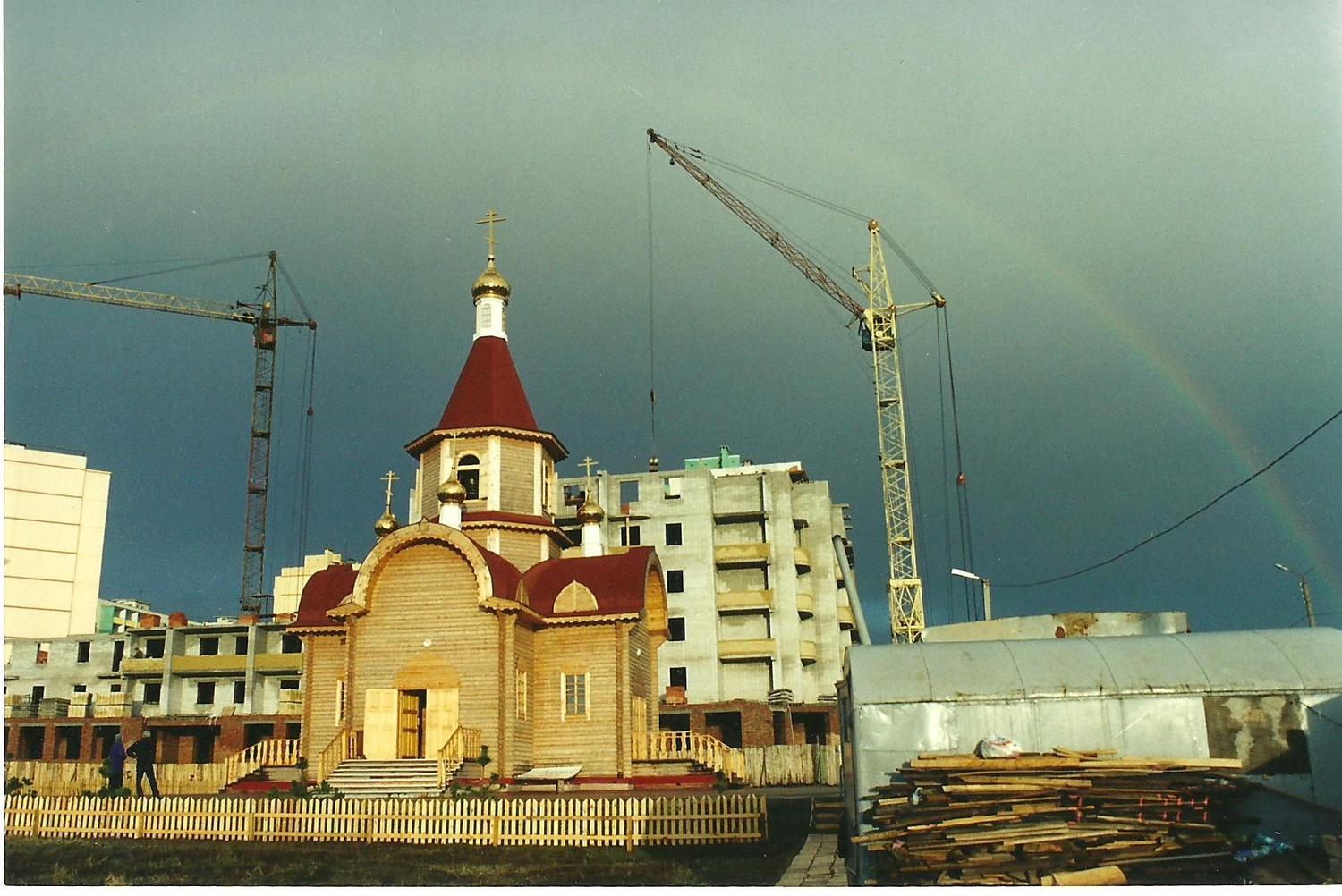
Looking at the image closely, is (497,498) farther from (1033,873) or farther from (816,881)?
(1033,873)

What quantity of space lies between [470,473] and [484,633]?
24.1 ft

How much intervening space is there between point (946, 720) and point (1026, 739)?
126 centimetres

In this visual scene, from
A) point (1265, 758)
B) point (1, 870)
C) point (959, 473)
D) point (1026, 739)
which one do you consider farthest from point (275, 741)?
point (959, 473)

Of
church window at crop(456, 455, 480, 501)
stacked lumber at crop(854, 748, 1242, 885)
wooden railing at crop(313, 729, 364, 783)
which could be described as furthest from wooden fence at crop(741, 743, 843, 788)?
stacked lumber at crop(854, 748, 1242, 885)

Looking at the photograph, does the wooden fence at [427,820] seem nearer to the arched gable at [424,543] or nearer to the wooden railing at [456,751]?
the wooden railing at [456,751]

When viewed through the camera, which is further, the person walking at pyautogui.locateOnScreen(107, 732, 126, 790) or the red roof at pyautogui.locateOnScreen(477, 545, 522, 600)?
the red roof at pyautogui.locateOnScreen(477, 545, 522, 600)

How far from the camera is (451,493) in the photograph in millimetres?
34250

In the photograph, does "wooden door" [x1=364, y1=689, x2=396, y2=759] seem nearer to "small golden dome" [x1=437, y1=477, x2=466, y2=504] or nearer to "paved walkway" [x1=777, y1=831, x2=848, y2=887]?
"small golden dome" [x1=437, y1=477, x2=466, y2=504]

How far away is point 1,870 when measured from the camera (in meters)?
20.6

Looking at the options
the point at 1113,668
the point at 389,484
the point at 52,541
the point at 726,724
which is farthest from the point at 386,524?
the point at 52,541

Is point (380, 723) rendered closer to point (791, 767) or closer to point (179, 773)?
point (179, 773)

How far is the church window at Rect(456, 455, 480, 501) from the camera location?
3688 cm

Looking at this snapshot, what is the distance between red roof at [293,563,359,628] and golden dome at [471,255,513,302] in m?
10.5

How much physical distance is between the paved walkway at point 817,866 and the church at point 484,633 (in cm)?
991
